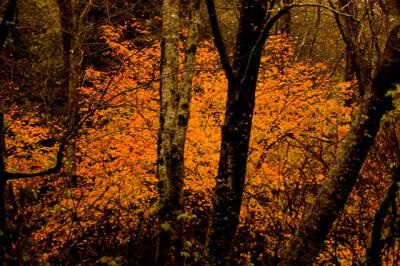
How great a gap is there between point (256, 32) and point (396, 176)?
1.80m

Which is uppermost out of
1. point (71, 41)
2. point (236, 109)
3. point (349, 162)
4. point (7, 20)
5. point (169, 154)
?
point (71, 41)

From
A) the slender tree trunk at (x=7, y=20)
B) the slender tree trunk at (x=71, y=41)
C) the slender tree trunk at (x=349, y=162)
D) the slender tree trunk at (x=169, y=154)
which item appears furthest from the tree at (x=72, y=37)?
the slender tree trunk at (x=349, y=162)

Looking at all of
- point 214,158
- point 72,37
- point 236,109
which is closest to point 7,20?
point 236,109

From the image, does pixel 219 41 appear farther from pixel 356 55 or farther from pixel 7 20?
pixel 7 20

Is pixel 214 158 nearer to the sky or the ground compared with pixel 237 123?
nearer to the ground

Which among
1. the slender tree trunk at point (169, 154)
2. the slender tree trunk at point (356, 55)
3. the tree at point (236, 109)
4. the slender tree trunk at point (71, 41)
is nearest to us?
the tree at point (236, 109)

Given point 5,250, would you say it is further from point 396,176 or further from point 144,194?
point 144,194

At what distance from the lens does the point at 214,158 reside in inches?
462

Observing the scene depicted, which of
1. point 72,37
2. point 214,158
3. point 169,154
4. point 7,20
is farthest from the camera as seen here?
point 72,37

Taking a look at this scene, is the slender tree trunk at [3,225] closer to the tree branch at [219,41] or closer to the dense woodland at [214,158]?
the dense woodland at [214,158]

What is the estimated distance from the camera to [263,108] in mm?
14336

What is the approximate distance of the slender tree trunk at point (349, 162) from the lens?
129 inches

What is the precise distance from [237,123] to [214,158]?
26.3ft

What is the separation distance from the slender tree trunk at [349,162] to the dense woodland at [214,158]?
0.4 inches
